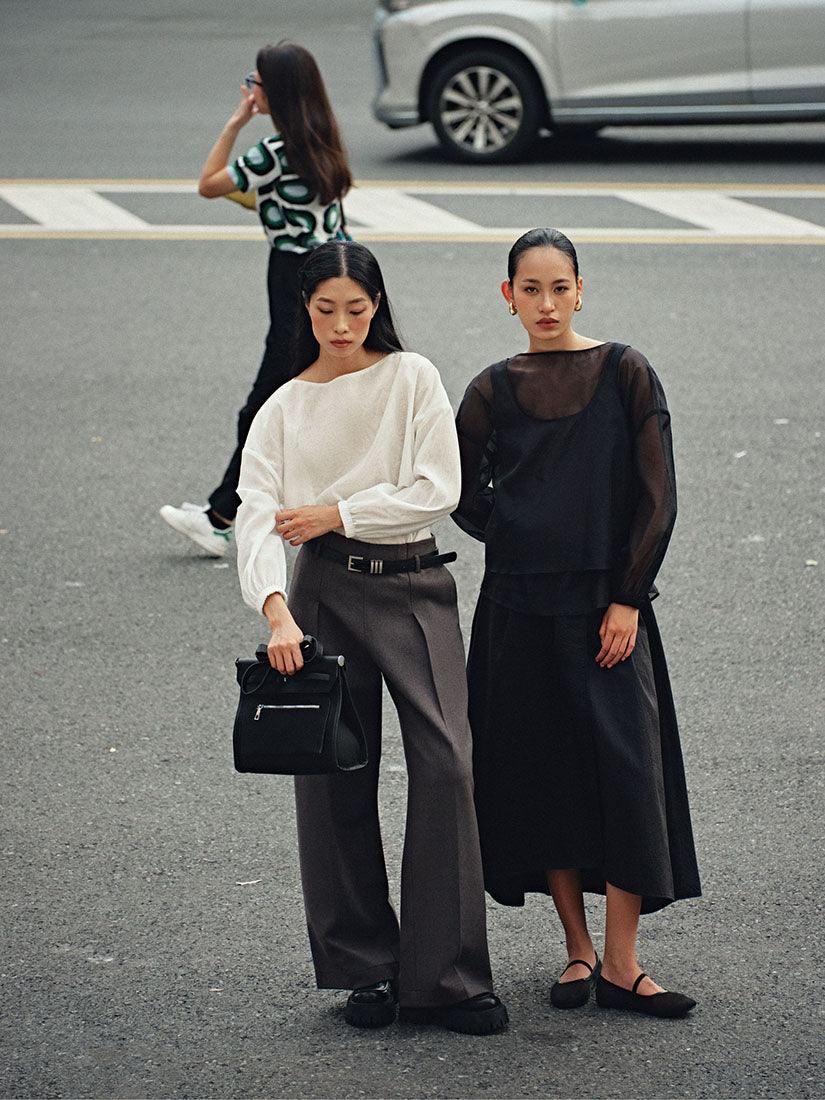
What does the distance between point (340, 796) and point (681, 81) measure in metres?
10.2

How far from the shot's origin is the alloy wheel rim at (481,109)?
13.0 metres

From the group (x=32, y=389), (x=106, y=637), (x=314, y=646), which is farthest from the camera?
(x=32, y=389)

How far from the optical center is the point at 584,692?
3.62 meters

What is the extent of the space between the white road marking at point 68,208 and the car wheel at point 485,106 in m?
2.73

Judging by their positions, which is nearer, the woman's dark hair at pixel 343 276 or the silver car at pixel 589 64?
the woman's dark hair at pixel 343 276

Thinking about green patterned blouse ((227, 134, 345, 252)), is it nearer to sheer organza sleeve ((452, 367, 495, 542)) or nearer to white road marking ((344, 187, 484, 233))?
sheer organza sleeve ((452, 367, 495, 542))

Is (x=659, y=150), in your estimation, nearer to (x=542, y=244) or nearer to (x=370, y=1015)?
(x=542, y=244)

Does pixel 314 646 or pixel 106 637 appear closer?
pixel 314 646

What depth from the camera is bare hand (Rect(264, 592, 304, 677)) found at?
3434 millimetres

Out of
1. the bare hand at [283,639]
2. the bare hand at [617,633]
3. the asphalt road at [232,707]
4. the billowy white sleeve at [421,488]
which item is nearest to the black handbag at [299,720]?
the bare hand at [283,639]

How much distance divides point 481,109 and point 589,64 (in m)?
0.91

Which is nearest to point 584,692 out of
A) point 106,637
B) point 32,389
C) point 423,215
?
point 106,637

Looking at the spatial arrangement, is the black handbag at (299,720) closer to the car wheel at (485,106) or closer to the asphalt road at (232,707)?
the asphalt road at (232,707)

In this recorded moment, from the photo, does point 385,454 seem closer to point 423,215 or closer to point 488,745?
point 488,745
